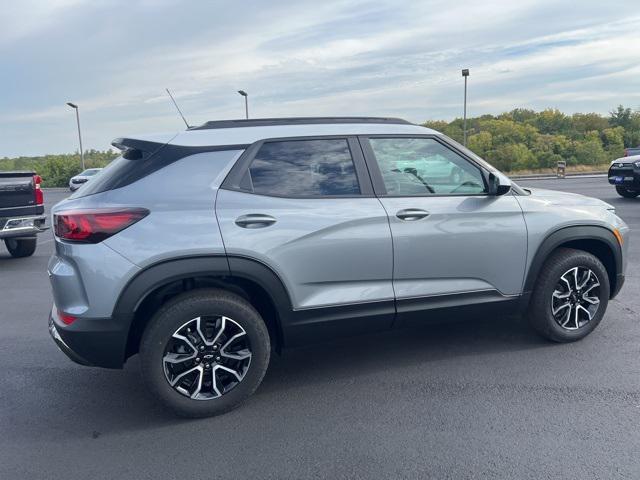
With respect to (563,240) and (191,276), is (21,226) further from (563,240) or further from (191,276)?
(563,240)

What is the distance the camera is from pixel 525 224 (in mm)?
4215

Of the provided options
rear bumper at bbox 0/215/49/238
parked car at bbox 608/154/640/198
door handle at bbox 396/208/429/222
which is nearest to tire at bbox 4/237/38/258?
rear bumper at bbox 0/215/49/238

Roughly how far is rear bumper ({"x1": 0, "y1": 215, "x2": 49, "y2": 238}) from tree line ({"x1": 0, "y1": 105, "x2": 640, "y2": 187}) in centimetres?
3514

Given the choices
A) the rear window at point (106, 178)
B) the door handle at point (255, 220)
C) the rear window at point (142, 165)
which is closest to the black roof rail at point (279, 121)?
the rear window at point (142, 165)

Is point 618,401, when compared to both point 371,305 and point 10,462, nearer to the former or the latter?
point 371,305

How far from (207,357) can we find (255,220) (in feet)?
2.98

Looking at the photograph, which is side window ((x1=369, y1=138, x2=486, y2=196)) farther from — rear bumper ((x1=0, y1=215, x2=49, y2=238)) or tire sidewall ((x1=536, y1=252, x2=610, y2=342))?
rear bumper ((x1=0, y1=215, x2=49, y2=238))

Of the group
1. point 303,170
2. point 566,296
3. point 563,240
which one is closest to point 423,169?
point 303,170

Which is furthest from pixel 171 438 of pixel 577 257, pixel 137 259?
pixel 577 257

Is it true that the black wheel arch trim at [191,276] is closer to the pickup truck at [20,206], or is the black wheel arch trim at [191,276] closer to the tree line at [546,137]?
the pickup truck at [20,206]

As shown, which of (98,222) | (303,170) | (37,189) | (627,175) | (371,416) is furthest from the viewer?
(627,175)

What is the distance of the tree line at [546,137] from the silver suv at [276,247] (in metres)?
37.6

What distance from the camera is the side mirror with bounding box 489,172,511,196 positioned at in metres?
4.12

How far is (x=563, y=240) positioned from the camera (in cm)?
433
